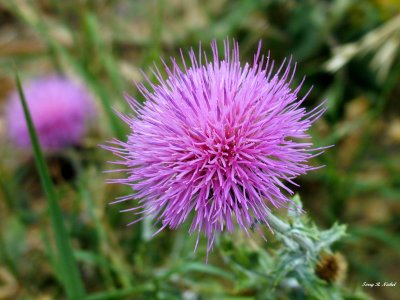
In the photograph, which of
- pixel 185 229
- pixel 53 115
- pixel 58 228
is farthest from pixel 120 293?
pixel 53 115

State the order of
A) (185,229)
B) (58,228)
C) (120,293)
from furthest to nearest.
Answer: (185,229) < (120,293) < (58,228)

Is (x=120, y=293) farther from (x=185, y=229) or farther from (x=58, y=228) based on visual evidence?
(x=185, y=229)

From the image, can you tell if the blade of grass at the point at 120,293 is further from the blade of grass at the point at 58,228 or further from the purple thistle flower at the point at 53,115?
the purple thistle flower at the point at 53,115

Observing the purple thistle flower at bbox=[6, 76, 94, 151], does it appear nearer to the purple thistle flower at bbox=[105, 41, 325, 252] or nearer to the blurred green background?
the blurred green background

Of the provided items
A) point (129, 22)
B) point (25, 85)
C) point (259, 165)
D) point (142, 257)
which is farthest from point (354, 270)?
point (129, 22)

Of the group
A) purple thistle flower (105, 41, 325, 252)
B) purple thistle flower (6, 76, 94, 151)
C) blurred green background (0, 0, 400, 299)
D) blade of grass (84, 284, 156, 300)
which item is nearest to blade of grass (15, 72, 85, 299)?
blade of grass (84, 284, 156, 300)

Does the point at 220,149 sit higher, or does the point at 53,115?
the point at 53,115
